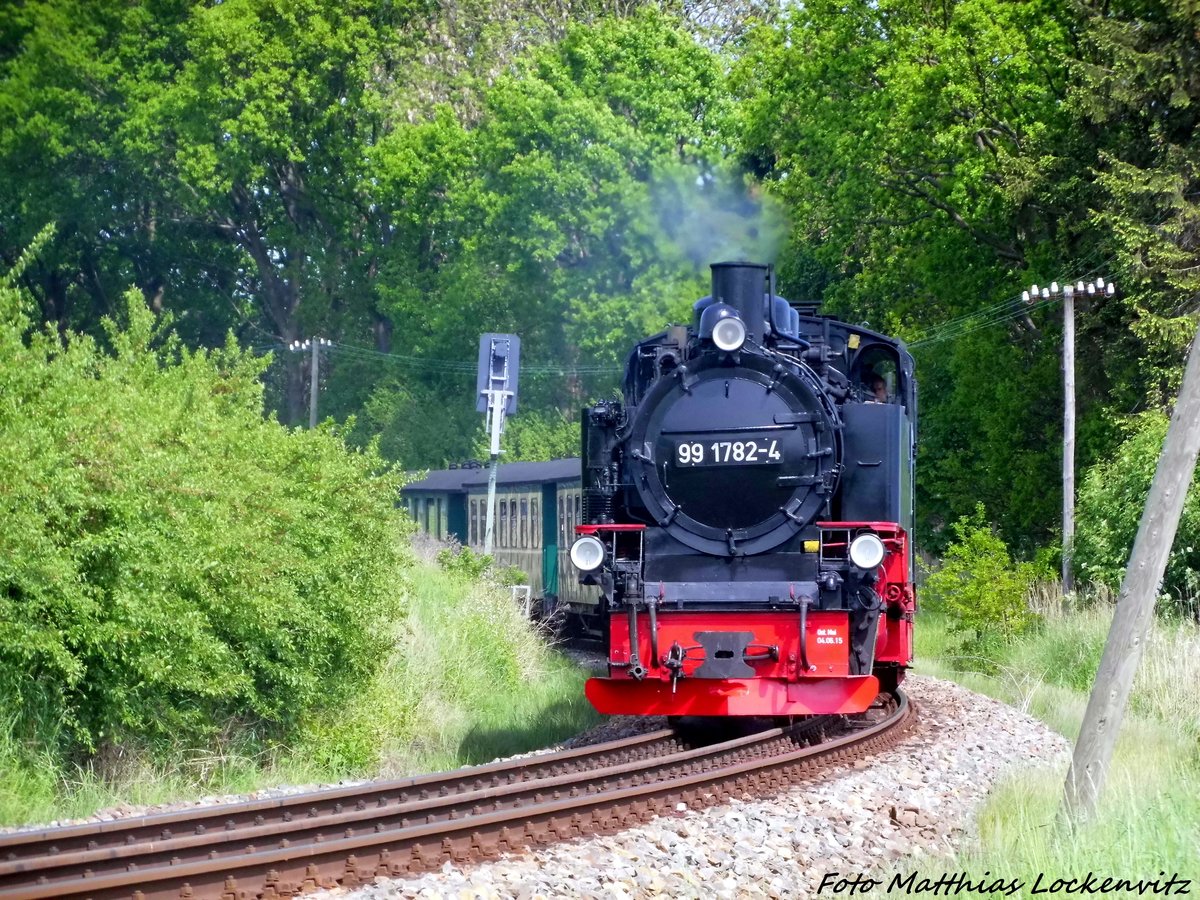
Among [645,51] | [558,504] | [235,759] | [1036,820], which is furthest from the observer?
[645,51]

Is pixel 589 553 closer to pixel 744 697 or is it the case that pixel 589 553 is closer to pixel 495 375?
pixel 744 697

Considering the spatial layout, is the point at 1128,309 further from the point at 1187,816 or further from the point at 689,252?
the point at 1187,816

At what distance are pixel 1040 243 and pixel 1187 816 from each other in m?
19.3

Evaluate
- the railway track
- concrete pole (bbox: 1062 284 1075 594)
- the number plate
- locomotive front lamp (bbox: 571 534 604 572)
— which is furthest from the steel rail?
concrete pole (bbox: 1062 284 1075 594)

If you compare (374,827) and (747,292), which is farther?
(747,292)

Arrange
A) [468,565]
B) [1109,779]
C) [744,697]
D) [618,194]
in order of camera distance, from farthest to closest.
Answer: [618,194] → [468,565] → [744,697] → [1109,779]

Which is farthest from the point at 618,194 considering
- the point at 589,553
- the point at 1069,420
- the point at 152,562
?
the point at 152,562

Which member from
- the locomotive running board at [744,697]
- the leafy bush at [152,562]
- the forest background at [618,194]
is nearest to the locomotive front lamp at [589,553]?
the locomotive running board at [744,697]

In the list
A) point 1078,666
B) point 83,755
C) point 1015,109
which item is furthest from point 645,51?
point 83,755

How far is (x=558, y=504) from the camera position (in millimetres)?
20797

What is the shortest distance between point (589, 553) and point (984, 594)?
936 cm

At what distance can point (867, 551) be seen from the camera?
10.0m

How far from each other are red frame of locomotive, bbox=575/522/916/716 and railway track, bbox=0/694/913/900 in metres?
0.33

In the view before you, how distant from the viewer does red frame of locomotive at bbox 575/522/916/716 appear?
33.3 ft
